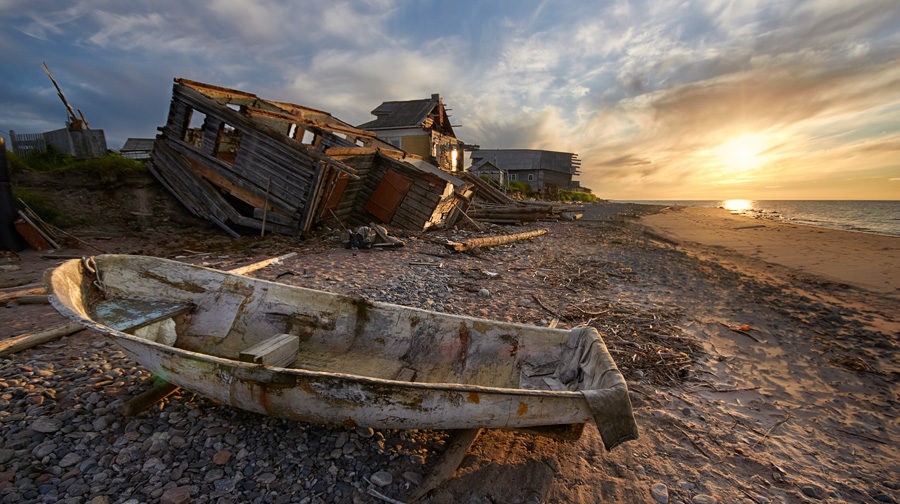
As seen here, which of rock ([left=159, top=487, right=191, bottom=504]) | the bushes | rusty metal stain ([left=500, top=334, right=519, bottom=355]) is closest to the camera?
rock ([left=159, top=487, right=191, bottom=504])

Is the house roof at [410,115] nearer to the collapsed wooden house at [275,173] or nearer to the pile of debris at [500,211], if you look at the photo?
the pile of debris at [500,211]

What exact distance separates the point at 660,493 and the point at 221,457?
368 centimetres

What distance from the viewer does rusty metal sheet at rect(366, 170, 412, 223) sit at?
1462 centimetres

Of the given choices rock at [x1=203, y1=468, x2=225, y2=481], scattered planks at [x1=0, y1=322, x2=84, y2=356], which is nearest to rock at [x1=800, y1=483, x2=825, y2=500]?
rock at [x1=203, y1=468, x2=225, y2=481]

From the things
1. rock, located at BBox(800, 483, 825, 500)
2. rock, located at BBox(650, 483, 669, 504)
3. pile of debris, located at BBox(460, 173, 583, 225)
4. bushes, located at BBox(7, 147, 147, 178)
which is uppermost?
bushes, located at BBox(7, 147, 147, 178)

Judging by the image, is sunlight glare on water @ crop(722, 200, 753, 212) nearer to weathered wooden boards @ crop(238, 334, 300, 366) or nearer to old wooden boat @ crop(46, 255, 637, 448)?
old wooden boat @ crop(46, 255, 637, 448)

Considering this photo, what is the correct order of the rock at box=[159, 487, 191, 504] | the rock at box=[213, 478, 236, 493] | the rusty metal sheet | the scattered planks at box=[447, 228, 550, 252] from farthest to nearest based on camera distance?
the rusty metal sheet → the scattered planks at box=[447, 228, 550, 252] → the rock at box=[213, 478, 236, 493] → the rock at box=[159, 487, 191, 504]

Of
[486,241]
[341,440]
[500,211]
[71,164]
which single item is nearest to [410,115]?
[500,211]

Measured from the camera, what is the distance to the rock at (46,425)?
3.13m

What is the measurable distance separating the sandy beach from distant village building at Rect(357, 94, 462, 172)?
22.3 meters

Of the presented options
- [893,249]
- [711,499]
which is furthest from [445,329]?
[893,249]

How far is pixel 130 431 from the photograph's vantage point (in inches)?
126

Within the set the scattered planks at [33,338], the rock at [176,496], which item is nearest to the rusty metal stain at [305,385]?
the rock at [176,496]

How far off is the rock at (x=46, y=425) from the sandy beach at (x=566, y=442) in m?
0.02
